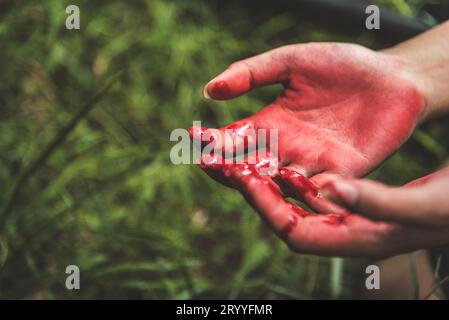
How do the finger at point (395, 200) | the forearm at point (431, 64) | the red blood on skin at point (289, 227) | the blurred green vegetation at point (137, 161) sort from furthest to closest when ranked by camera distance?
the blurred green vegetation at point (137, 161) → the forearm at point (431, 64) → the red blood on skin at point (289, 227) → the finger at point (395, 200)

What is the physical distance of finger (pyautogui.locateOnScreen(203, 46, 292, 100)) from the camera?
112 cm

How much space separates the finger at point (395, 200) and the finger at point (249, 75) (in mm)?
376

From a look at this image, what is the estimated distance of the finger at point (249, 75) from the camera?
43.9 inches

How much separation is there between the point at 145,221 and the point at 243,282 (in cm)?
34

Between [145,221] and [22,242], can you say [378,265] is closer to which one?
[145,221]

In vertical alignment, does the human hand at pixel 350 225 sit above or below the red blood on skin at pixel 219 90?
below

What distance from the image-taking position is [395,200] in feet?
2.59

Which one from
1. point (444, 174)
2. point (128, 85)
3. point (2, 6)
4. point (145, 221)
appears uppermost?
point (2, 6)

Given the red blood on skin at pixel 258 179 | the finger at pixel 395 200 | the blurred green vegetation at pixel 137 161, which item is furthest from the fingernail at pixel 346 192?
the blurred green vegetation at pixel 137 161

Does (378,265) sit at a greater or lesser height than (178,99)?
lesser

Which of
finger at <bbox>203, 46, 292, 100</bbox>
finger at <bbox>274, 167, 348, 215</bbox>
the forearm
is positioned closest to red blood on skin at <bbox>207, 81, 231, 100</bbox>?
finger at <bbox>203, 46, 292, 100</bbox>

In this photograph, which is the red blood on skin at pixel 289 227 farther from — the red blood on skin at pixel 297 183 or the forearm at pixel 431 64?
the forearm at pixel 431 64

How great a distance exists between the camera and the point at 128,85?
1818 mm

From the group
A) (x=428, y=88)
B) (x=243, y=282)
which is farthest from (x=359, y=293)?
(x=428, y=88)
